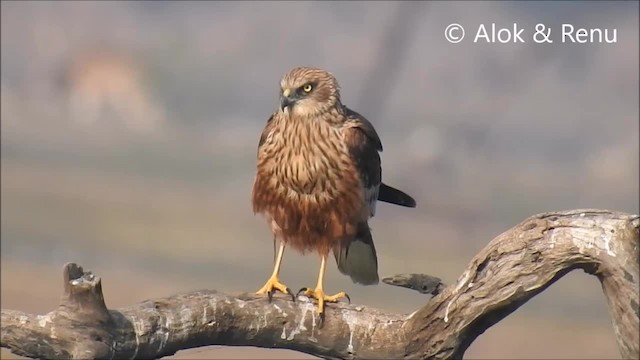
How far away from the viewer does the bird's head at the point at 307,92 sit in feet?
20.1

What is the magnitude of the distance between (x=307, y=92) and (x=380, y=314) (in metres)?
1.60

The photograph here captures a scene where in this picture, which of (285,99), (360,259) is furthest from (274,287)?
(285,99)

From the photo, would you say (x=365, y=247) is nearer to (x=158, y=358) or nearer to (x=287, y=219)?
(x=287, y=219)

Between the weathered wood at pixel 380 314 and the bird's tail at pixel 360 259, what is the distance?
3.13ft

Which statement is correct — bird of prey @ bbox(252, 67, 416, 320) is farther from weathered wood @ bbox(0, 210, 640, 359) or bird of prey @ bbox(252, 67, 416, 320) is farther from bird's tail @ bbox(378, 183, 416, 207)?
weathered wood @ bbox(0, 210, 640, 359)

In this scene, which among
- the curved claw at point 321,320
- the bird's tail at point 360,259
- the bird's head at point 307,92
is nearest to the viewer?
the curved claw at point 321,320

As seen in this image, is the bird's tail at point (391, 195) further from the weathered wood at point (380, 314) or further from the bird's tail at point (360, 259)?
the weathered wood at point (380, 314)

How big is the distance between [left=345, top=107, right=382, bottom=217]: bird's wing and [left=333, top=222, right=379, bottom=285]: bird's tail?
196mm

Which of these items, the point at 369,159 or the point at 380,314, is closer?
the point at 380,314

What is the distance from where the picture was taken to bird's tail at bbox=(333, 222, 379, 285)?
643 centimetres

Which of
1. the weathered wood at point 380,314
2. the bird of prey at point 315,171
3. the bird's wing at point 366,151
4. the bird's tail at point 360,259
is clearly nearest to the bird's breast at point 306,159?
the bird of prey at point 315,171

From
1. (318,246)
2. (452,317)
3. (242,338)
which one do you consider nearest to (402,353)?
(452,317)

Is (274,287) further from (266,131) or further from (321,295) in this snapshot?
(266,131)

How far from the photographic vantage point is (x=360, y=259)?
6.48 metres
